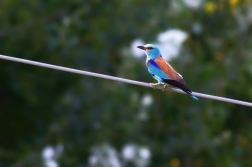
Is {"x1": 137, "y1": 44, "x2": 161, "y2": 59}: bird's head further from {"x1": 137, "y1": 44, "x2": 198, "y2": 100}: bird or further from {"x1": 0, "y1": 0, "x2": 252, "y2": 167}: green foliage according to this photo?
{"x1": 0, "y1": 0, "x2": 252, "y2": 167}: green foliage

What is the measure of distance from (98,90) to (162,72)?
4784 mm

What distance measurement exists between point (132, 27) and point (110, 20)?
313 mm

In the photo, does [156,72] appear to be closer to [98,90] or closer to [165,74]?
[165,74]

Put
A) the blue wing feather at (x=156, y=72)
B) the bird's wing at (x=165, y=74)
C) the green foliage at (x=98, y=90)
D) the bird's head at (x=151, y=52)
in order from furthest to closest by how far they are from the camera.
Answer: the green foliage at (x=98, y=90) → the bird's head at (x=151, y=52) → the blue wing feather at (x=156, y=72) → the bird's wing at (x=165, y=74)

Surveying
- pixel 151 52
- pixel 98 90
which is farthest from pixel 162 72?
pixel 98 90

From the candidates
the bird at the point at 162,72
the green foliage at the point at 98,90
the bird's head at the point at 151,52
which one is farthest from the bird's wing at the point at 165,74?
the green foliage at the point at 98,90

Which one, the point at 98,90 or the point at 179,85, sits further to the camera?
the point at 98,90

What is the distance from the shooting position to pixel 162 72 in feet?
21.3

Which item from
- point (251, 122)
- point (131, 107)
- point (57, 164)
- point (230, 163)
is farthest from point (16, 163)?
point (251, 122)

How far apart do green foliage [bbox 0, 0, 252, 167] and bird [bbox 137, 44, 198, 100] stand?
3727 mm

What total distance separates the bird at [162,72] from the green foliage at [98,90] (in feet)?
12.2

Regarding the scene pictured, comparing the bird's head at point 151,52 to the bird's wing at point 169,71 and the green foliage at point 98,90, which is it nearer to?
the bird's wing at point 169,71

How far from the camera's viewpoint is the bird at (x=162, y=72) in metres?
6.17

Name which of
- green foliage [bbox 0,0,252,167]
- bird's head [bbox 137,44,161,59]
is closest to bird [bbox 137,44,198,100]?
bird's head [bbox 137,44,161,59]
